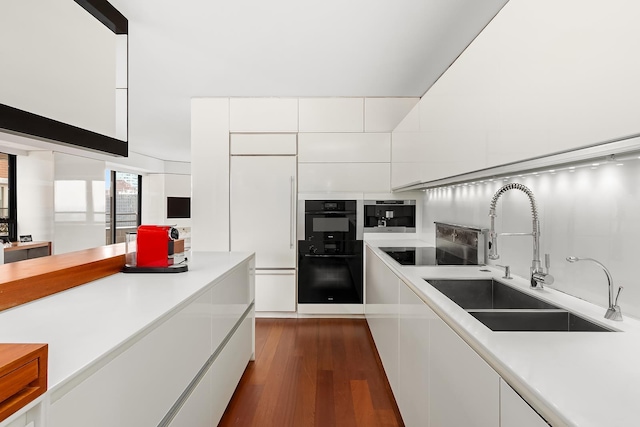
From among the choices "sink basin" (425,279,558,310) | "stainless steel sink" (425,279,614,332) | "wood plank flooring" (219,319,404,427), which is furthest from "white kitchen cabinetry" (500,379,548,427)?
"wood plank flooring" (219,319,404,427)

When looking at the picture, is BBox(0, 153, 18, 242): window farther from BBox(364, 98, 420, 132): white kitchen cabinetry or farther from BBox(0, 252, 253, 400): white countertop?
BBox(364, 98, 420, 132): white kitchen cabinetry

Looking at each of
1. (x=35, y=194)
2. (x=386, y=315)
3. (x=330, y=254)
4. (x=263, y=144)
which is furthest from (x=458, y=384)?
(x=35, y=194)

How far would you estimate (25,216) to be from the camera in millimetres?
5852

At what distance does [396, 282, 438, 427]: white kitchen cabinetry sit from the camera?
158 cm

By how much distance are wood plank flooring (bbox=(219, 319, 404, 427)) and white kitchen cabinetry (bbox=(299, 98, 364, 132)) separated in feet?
7.32

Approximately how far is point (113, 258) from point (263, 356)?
1726 millimetres

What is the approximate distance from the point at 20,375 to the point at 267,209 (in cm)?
357

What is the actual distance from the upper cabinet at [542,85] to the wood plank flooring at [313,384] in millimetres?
1578

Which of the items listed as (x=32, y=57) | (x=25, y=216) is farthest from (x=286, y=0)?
(x=25, y=216)

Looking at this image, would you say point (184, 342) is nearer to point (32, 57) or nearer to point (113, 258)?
point (113, 258)

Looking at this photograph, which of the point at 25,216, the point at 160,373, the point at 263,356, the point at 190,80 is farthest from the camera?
the point at 25,216

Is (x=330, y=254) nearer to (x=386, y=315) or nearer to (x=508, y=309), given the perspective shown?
(x=386, y=315)

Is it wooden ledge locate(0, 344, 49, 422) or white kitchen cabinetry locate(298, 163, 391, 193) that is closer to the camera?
wooden ledge locate(0, 344, 49, 422)

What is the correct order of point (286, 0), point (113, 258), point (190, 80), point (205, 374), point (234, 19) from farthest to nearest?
point (190, 80) → point (234, 19) → point (286, 0) → point (113, 258) → point (205, 374)
